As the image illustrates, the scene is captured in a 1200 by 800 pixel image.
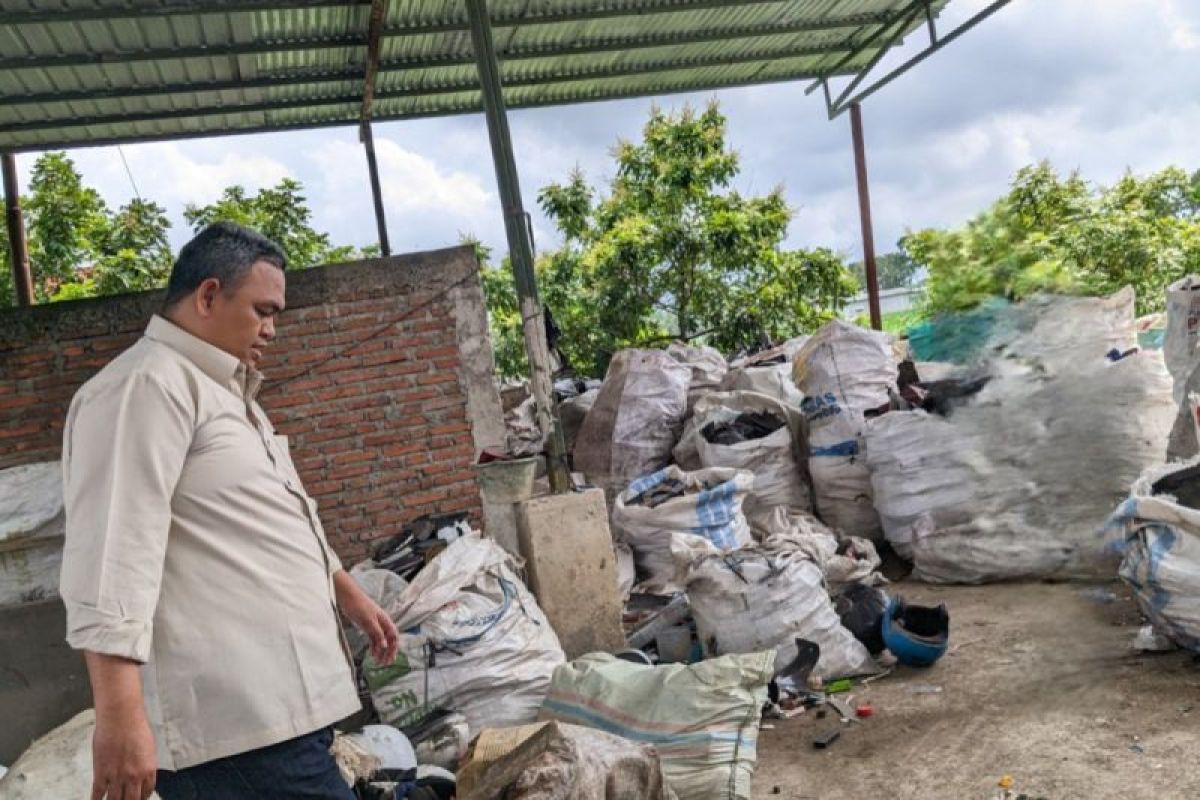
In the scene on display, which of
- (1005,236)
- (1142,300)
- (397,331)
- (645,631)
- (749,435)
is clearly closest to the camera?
(645,631)

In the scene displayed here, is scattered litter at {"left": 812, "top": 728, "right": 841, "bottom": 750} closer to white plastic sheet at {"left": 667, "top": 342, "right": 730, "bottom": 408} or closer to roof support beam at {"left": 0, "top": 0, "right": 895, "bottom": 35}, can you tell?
white plastic sheet at {"left": 667, "top": 342, "right": 730, "bottom": 408}

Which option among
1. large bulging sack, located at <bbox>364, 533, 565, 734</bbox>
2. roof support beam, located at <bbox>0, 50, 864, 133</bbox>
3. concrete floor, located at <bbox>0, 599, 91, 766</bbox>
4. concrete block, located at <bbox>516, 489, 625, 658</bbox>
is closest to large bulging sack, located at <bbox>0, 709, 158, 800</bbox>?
concrete floor, located at <bbox>0, 599, 91, 766</bbox>

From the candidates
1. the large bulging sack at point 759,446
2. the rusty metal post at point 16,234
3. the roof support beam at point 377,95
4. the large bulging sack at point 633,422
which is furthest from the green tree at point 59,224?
the large bulging sack at point 759,446

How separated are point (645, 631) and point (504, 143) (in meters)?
2.40

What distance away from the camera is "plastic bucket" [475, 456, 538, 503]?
4.31 m

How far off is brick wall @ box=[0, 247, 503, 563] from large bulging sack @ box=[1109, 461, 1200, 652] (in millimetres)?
3109

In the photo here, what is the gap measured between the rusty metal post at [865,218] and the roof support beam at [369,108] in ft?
13.0

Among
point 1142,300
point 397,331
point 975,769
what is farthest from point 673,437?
point 1142,300

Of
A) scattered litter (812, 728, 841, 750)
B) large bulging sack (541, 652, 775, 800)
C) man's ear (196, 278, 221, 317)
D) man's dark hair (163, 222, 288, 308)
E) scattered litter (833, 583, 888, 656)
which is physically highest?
man's dark hair (163, 222, 288, 308)

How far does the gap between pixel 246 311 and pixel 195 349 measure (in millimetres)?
114

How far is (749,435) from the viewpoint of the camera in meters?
5.59

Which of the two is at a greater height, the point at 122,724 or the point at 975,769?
the point at 122,724

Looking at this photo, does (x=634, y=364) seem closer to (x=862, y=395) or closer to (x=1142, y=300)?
(x=862, y=395)

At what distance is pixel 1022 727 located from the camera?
3105 mm
